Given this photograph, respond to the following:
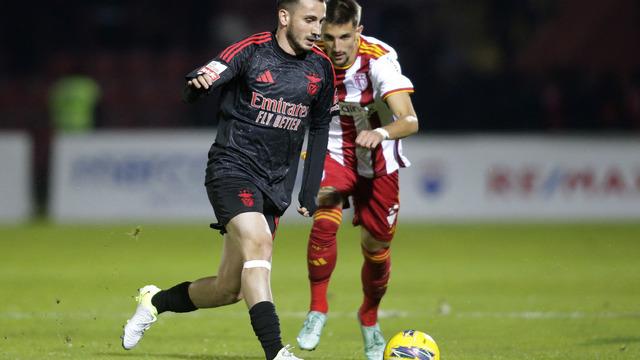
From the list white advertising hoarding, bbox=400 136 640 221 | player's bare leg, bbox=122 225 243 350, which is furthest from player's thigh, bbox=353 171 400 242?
white advertising hoarding, bbox=400 136 640 221

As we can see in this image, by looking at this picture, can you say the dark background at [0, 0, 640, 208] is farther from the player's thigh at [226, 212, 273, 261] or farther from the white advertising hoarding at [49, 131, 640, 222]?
the player's thigh at [226, 212, 273, 261]

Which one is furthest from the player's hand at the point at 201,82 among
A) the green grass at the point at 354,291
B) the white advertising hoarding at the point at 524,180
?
the white advertising hoarding at the point at 524,180

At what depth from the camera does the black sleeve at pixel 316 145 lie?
7531mm

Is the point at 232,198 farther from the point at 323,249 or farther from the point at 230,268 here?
the point at 323,249

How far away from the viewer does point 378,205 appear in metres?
8.81

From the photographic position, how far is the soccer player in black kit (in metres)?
7.02

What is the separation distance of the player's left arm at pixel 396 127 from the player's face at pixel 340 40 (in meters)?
0.51

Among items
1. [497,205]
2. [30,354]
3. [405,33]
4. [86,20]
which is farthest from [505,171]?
[30,354]

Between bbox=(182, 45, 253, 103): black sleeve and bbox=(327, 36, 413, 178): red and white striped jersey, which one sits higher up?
bbox=(182, 45, 253, 103): black sleeve

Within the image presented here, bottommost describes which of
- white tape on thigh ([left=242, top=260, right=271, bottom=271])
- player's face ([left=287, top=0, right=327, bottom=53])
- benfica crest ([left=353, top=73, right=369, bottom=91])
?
white tape on thigh ([left=242, top=260, right=271, bottom=271])

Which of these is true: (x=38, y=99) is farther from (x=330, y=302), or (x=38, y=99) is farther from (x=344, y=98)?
(x=344, y=98)

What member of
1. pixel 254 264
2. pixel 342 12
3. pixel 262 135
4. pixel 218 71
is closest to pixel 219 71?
pixel 218 71

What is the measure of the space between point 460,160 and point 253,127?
12939mm

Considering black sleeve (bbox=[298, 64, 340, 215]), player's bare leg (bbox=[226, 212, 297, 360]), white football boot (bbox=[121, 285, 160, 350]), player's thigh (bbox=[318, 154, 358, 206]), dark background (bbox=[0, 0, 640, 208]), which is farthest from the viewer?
dark background (bbox=[0, 0, 640, 208])
